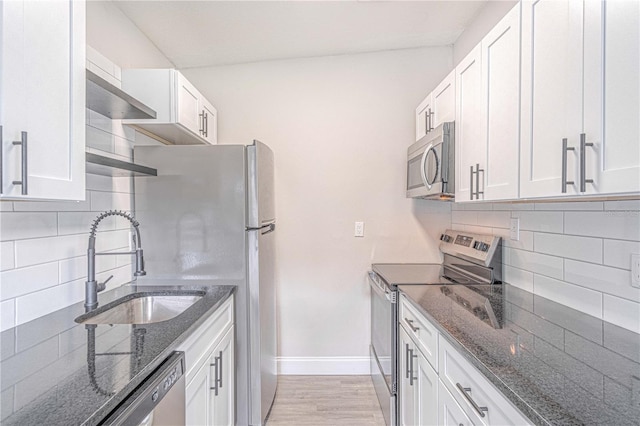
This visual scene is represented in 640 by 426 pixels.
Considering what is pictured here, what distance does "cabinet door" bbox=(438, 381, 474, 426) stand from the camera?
43.7 inches

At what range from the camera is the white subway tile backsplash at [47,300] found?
1.30m

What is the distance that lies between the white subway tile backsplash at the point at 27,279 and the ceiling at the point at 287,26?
1.45 metres

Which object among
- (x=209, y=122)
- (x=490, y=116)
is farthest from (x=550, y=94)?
(x=209, y=122)

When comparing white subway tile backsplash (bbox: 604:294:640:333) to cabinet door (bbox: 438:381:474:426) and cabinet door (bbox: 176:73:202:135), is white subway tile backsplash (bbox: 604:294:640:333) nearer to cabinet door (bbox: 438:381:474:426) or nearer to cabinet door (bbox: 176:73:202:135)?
cabinet door (bbox: 438:381:474:426)

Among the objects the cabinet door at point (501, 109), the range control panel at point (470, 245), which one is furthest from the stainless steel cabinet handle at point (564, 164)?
the range control panel at point (470, 245)

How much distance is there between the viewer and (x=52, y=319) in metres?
1.35

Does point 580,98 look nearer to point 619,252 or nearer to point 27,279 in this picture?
point 619,252

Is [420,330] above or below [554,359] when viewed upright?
below

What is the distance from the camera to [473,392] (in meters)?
1.05

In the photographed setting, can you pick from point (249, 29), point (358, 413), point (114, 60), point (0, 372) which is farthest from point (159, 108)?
point (358, 413)

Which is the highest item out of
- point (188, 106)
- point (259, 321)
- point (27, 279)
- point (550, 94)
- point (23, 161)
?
point (188, 106)

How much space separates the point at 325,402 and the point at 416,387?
0.99m

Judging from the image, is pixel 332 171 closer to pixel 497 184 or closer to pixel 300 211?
pixel 300 211

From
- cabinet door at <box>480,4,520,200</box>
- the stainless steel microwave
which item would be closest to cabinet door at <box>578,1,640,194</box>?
cabinet door at <box>480,4,520,200</box>
